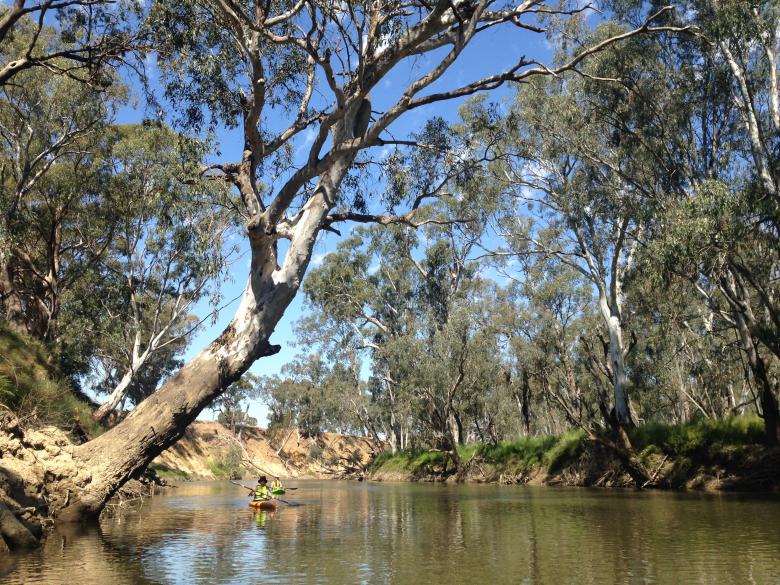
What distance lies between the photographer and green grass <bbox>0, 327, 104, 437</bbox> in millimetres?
11742

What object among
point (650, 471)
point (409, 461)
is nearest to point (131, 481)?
point (650, 471)

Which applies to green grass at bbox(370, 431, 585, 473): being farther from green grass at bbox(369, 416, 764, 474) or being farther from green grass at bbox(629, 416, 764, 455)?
green grass at bbox(629, 416, 764, 455)

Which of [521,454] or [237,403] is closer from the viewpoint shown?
[521,454]

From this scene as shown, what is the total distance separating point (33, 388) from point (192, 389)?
4579mm

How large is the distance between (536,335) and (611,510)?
19.6m

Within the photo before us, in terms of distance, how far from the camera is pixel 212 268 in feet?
37.6

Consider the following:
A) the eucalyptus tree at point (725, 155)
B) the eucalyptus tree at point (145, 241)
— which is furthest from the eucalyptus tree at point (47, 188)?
the eucalyptus tree at point (725, 155)

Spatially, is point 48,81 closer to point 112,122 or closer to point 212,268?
point 112,122

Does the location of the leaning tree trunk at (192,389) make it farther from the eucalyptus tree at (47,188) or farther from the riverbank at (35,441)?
the eucalyptus tree at (47,188)

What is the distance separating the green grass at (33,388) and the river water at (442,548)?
8.35 ft

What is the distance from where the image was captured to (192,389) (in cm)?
1031

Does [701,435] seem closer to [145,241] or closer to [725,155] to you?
[725,155]

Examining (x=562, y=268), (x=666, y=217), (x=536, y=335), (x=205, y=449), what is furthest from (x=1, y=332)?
(x=205, y=449)

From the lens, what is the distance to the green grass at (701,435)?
1650 cm
